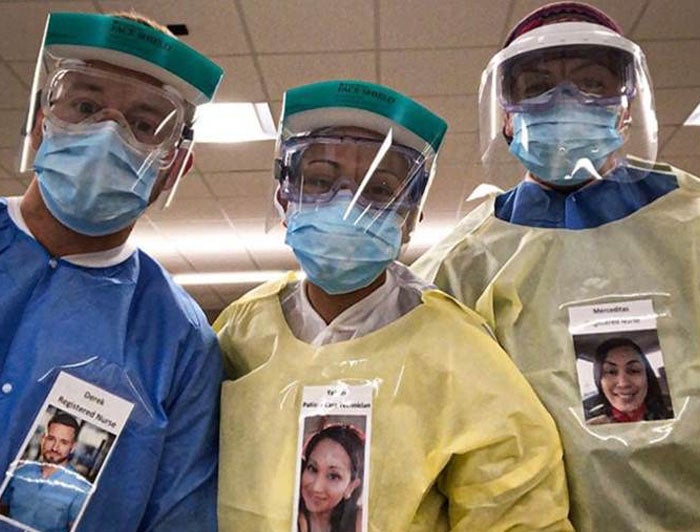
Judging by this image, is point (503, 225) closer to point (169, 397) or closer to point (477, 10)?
point (169, 397)

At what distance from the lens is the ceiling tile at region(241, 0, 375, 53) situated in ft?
10.1

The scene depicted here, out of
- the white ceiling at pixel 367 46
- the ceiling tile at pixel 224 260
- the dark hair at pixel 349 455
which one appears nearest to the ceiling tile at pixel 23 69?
the white ceiling at pixel 367 46

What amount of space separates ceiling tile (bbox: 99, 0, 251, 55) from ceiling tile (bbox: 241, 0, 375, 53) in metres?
0.07

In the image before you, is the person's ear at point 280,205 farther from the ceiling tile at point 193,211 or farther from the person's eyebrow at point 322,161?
the ceiling tile at point 193,211

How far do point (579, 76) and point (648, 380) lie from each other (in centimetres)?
57

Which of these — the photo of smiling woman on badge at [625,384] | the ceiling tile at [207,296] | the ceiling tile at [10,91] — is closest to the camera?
the photo of smiling woman on badge at [625,384]

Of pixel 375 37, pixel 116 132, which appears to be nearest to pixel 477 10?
pixel 375 37

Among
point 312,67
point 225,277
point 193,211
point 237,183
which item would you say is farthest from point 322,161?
point 225,277

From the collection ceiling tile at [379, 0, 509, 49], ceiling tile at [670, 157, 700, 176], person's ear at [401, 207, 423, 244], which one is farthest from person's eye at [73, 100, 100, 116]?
ceiling tile at [670, 157, 700, 176]

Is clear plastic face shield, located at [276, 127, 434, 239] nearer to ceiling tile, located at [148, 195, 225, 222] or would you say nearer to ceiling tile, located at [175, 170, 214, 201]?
ceiling tile, located at [175, 170, 214, 201]

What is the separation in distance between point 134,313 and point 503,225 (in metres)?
0.71

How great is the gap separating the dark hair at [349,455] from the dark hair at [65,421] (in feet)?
1.14

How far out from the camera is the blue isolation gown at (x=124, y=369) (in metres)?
1.05

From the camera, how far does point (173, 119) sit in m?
1.25
